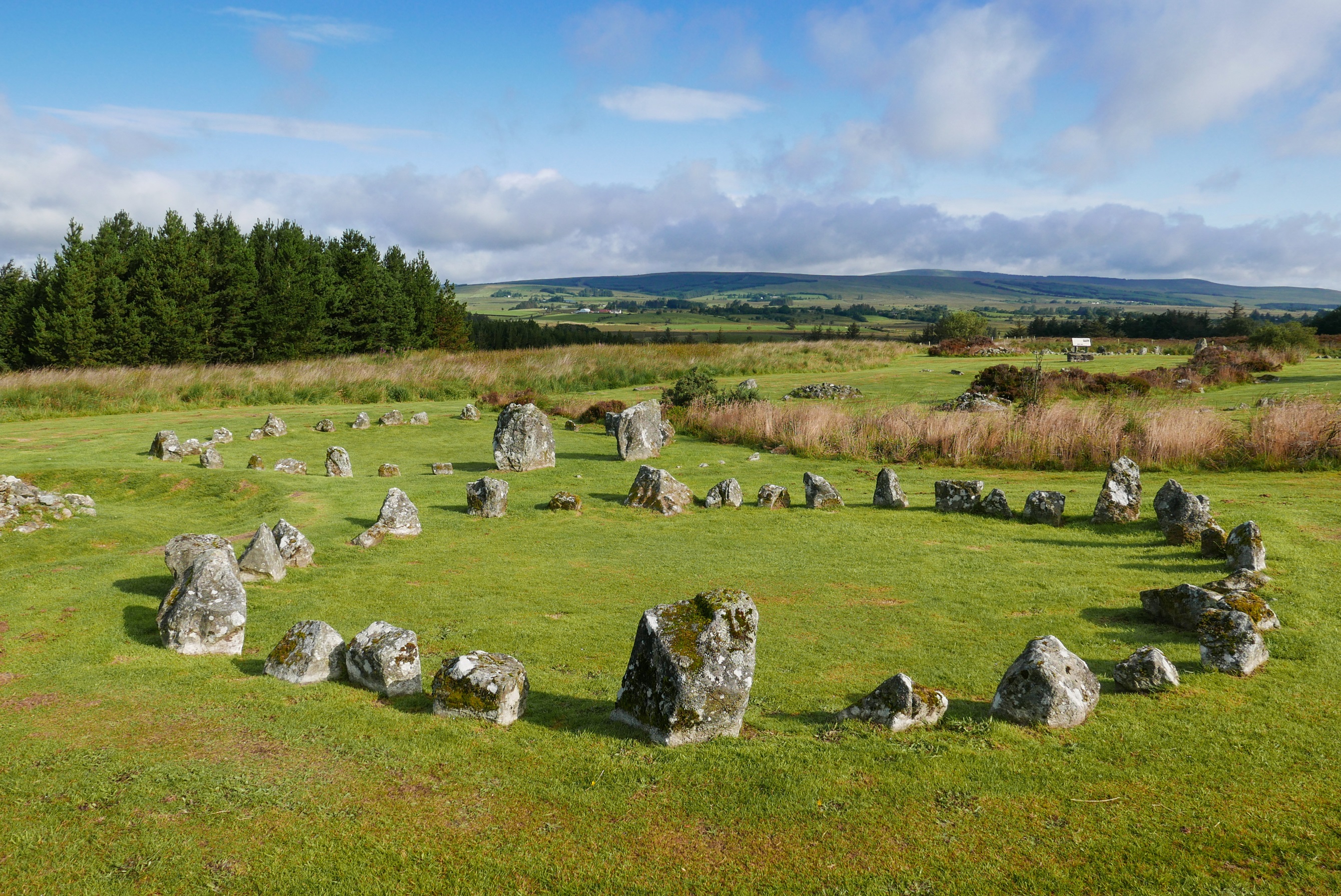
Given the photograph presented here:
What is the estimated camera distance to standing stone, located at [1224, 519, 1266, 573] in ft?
33.5

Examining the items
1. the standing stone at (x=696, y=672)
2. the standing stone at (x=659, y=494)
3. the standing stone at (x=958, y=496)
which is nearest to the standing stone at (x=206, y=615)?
the standing stone at (x=696, y=672)

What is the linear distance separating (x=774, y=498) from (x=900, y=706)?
996 cm

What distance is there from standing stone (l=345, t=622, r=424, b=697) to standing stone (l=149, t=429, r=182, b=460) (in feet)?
50.5

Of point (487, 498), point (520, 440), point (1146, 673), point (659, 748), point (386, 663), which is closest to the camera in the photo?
point (659, 748)

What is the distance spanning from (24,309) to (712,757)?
5473 centimetres

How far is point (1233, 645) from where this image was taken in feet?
24.3

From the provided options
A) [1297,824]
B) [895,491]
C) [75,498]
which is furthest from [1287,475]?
[75,498]

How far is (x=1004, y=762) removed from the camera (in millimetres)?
5668

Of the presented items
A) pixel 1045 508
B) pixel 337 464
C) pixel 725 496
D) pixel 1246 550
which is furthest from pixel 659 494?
pixel 1246 550

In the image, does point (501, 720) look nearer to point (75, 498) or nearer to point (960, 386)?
point (75, 498)

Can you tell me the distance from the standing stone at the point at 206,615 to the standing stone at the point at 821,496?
34.6ft

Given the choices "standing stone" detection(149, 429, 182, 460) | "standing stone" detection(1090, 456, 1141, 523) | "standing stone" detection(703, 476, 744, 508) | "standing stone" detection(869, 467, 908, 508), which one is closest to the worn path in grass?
"standing stone" detection(1090, 456, 1141, 523)

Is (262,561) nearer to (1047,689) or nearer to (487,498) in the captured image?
(487,498)

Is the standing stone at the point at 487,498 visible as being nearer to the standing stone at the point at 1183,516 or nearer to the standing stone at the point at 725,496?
the standing stone at the point at 725,496
